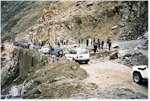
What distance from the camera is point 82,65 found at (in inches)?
937

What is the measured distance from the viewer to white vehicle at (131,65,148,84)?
53.1 feet

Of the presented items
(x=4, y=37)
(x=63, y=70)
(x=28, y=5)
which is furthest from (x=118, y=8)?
(x=28, y=5)

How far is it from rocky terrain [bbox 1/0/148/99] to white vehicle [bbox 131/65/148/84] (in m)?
0.32

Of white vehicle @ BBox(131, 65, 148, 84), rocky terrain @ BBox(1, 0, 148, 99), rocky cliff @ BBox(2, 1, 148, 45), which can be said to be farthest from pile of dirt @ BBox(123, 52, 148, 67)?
rocky cliff @ BBox(2, 1, 148, 45)

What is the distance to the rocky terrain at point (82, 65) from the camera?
16516mm

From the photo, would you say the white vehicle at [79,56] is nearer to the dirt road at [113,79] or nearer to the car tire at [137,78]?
the dirt road at [113,79]

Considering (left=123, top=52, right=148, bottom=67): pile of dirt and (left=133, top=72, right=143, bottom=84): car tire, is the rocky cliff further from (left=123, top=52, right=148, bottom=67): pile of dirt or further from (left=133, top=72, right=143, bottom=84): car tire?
(left=133, top=72, right=143, bottom=84): car tire

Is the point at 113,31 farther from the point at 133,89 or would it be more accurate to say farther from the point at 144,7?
the point at 133,89

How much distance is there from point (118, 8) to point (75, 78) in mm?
26643

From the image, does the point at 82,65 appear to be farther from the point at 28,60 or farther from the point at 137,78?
the point at 28,60

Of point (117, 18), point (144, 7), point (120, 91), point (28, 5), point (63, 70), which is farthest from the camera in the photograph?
point (28, 5)

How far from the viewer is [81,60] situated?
79.3ft

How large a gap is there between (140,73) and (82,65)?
7848mm

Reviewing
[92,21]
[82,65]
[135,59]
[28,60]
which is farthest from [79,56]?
[92,21]
